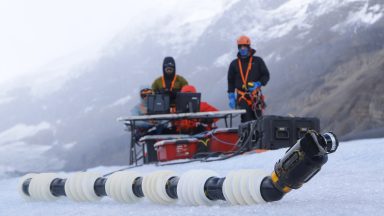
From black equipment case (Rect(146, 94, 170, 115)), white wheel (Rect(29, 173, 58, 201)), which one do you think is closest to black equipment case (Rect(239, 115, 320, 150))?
black equipment case (Rect(146, 94, 170, 115))

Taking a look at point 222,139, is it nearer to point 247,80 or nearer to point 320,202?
point 247,80

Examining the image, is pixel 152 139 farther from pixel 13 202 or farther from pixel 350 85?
pixel 350 85

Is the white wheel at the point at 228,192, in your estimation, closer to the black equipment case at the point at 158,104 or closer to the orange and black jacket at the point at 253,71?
the orange and black jacket at the point at 253,71

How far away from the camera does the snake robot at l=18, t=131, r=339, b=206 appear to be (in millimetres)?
2639

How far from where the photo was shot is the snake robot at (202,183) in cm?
264

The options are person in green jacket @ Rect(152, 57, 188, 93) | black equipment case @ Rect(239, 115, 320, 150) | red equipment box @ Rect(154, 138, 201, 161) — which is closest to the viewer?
black equipment case @ Rect(239, 115, 320, 150)

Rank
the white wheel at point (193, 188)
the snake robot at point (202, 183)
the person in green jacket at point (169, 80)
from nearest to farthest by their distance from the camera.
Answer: the snake robot at point (202, 183)
the white wheel at point (193, 188)
the person in green jacket at point (169, 80)

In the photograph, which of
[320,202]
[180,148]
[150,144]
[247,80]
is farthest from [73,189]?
[150,144]

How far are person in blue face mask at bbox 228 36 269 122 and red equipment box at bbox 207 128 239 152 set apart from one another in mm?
301

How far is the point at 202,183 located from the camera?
3.35 m

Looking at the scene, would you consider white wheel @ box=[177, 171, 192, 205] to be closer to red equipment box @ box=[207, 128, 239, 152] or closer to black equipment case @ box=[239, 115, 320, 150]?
black equipment case @ box=[239, 115, 320, 150]

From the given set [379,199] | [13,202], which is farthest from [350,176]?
[13,202]

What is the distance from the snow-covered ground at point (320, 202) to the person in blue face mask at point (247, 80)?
10.8ft

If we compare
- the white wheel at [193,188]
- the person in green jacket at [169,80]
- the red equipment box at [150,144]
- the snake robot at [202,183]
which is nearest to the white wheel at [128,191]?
the snake robot at [202,183]
